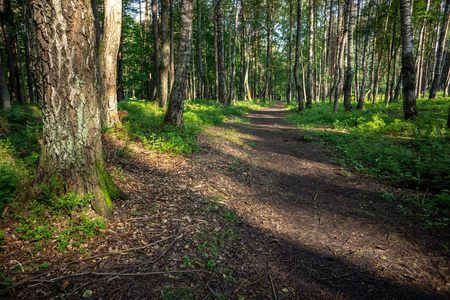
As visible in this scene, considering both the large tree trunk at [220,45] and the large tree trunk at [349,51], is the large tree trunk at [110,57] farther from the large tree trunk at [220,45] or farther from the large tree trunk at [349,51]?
the large tree trunk at [349,51]

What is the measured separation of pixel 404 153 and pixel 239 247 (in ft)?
19.3

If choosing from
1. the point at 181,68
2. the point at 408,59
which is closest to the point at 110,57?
the point at 181,68

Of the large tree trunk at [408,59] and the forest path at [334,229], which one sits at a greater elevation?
the large tree trunk at [408,59]

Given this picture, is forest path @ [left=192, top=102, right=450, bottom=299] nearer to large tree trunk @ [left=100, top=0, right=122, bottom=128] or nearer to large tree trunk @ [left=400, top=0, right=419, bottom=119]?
large tree trunk @ [left=100, top=0, right=122, bottom=128]

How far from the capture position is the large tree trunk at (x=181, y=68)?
7735 millimetres

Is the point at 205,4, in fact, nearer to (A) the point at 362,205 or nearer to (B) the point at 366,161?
(B) the point at 366,161

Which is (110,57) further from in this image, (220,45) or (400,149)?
(220,45)

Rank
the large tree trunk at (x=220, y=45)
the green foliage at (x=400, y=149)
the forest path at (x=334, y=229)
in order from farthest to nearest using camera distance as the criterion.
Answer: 1. the large tree trunk at (x=220, y=45)
2. the green foliage at (x=400, y=149)
3. the forest path at (x=334, y=229)

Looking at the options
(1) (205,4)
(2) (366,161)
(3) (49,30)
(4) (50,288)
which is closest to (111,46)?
(3) (49,30)

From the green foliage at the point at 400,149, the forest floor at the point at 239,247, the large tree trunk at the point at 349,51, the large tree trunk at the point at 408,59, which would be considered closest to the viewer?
the forest floor at the point at 239,247

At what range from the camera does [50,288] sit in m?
2.05

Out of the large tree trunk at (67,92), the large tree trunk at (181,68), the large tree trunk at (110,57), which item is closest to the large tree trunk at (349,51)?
the large tree trunk at (181,68)

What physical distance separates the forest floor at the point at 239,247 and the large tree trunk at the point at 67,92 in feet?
2.56

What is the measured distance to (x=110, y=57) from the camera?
690cm
